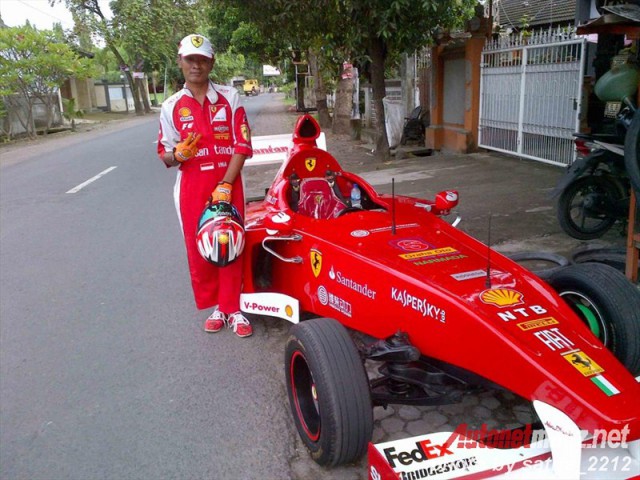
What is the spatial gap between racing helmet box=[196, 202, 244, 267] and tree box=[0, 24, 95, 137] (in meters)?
19.8

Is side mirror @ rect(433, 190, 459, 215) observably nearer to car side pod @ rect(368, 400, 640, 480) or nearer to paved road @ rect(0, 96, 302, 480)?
paved road @ rect(0, 96, 302, 480)

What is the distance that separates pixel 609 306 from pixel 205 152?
2807 mm

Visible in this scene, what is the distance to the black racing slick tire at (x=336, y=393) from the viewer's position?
2.49 meters

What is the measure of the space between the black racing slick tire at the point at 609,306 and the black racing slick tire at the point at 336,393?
1246 millimetres

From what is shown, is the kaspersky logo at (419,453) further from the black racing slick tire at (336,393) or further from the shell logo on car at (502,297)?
the shell logo on car at (502,297)

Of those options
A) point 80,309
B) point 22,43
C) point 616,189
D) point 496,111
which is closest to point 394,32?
point 496,111

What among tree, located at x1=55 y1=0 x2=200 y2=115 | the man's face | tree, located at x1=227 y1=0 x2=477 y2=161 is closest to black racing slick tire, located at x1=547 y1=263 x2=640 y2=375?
the man's face

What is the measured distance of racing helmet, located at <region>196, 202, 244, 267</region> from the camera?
151 inches

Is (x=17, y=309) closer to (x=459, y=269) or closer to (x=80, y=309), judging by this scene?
(x=80, y=309)

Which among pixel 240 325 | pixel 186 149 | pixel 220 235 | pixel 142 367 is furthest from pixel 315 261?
pixel 142 367

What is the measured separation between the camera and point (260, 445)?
298 centimetres

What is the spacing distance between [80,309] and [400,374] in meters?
3.34

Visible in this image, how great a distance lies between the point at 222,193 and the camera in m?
4.03

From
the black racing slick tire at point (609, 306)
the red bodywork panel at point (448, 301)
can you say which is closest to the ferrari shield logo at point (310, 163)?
the red bodywork panel at point (448, 301)
